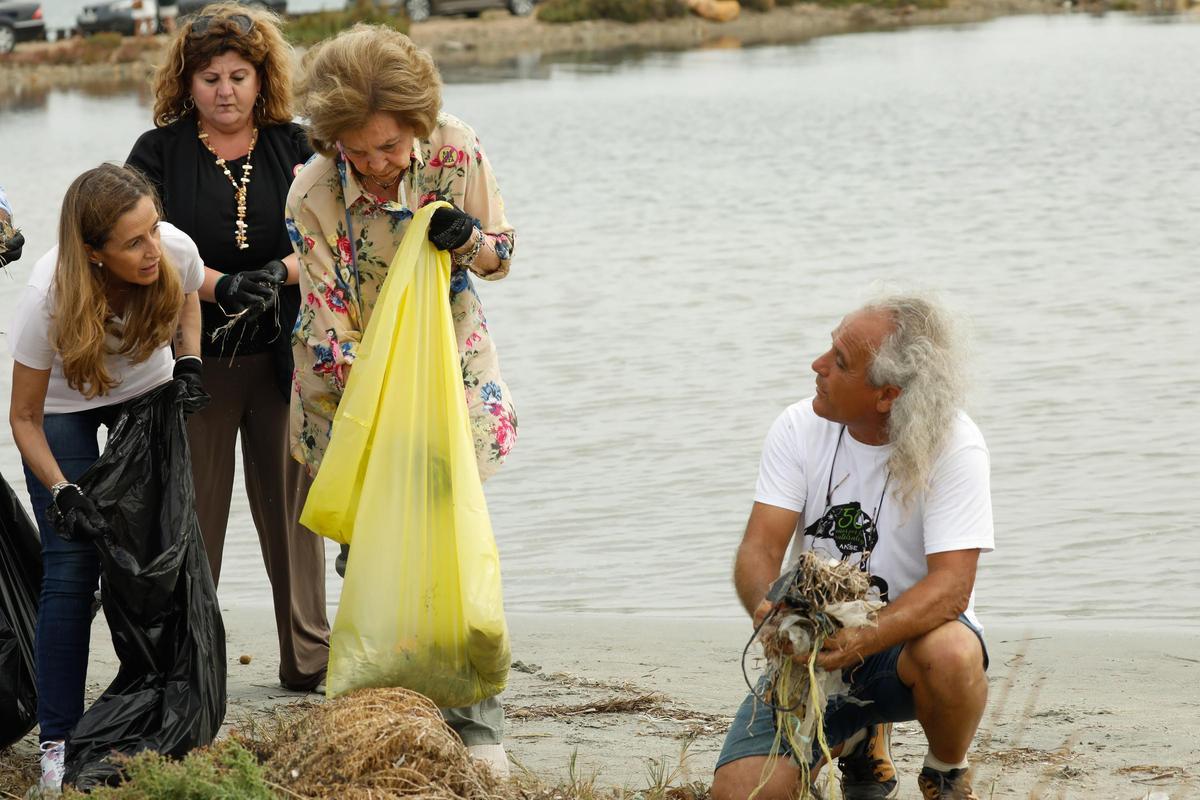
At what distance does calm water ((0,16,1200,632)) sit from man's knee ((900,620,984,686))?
1.67 ft

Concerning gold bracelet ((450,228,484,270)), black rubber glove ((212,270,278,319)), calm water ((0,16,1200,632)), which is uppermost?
gold bracelet ((450,228,484,270))

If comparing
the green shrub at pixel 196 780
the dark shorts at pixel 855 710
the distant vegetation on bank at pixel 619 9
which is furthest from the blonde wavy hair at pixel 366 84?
the distant vegetation on bank at pixel 619 9

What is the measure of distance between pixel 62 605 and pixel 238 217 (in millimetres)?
1170

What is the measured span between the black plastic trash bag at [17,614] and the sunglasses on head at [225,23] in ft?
4.28

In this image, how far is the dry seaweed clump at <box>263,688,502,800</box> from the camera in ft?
10.3

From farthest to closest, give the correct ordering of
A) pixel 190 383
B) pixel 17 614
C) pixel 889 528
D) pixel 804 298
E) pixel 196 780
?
pixel 804 298 < pixel 17 614 < pixel 190 383 < pixel 889 528 < pixel 196 780

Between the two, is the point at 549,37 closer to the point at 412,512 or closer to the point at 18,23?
the point at 18,23

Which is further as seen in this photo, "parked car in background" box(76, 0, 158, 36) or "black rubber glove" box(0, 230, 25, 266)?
"parked car in background" box(76, 0, 158, 36)

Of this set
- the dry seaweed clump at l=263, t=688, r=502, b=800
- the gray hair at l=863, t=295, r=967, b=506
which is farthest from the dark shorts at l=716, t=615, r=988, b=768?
the dry seaweed clump at l=263, t=688, r=502, b=800

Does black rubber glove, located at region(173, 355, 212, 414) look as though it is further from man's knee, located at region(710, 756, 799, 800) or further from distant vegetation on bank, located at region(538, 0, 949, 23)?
distant vegetation on bank, located at region(538, 0, 949, 23)

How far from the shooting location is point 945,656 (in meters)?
3.19

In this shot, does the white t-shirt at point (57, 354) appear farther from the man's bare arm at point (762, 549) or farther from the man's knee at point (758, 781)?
the man's knee at point (758, 781)

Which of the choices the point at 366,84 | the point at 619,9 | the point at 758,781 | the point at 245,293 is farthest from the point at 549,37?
the point at 758,781

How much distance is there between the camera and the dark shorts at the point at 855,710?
3.31m
